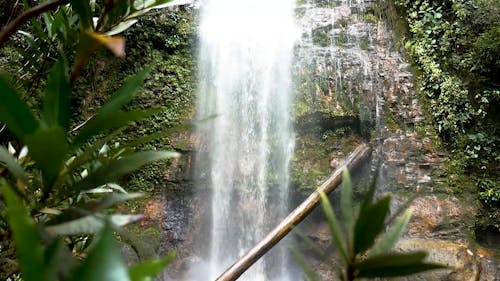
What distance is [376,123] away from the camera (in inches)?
214

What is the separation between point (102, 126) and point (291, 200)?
16.6ft

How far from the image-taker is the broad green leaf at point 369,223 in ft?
1.99

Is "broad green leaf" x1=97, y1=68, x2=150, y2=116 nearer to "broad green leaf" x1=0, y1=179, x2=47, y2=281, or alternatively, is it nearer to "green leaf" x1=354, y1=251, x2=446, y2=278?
"broad green leaf" x1=0, y1=179, x2=47, y2=281

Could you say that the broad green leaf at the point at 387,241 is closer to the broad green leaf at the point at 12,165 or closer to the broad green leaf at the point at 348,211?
the broad green leaf at the point at 348,211

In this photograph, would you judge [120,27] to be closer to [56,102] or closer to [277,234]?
[56,102]

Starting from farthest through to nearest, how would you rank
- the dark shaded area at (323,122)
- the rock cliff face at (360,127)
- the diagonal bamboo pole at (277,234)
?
the dark shaded area at (323,122)
the rock cliff face at (360,127)
the diagonal bamboo pole at (277,234)

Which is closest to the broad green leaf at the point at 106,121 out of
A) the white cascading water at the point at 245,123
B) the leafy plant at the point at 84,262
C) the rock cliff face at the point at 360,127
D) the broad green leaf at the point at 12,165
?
the broad green leaf at the point at 12,165

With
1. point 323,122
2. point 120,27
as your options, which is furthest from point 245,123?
point 120,27

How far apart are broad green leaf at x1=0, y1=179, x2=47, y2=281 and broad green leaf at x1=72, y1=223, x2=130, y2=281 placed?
0.14 feet

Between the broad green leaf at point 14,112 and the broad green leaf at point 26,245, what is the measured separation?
209 millimetres

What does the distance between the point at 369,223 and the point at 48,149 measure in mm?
494

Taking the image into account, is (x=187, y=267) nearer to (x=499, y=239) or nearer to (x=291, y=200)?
(x=291, y=200)

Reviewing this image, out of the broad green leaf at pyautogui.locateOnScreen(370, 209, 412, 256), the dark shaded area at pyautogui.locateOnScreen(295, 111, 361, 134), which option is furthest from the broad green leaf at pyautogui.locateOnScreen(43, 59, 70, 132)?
the dark shaded area at pyautogui.locateOnScreen(295, 111, 361, 134)

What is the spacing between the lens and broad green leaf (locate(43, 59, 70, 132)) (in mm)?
652
